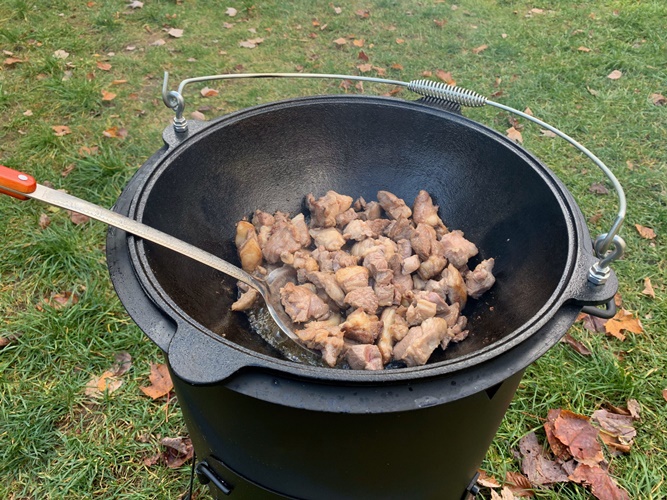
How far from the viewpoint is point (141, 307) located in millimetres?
1298

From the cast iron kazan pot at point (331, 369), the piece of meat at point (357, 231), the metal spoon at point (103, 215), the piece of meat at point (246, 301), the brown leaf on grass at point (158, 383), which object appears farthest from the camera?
the brown leaf on grass at point (158, 383)

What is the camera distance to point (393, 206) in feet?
7.57

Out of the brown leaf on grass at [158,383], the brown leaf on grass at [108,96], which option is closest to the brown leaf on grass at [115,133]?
the brown leaf on grass at [108,96]

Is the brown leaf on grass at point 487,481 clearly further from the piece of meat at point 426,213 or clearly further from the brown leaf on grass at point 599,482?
the piece of meat at point 426,213

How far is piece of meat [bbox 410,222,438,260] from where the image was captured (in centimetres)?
206

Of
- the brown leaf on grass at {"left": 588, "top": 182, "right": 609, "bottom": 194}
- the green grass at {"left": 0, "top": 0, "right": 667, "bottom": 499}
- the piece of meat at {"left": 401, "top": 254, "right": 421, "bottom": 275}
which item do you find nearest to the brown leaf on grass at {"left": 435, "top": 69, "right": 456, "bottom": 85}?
the green grass at {"left": 0, "top": 0, "right": 667, "bottom": 499}

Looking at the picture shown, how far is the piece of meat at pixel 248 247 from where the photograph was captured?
2039 mm

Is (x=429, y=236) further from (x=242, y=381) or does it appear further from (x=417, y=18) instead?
(x=417, y=18)

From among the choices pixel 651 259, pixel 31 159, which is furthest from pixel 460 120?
pixel 31 159

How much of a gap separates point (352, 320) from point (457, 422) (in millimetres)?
529

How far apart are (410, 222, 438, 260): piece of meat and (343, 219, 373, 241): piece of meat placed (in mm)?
201

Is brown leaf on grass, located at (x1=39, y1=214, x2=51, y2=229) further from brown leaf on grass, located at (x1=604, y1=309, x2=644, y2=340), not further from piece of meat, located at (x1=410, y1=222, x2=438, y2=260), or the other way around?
brown leaf on grass, located at (x1=604, y1=309, x2=644, y2=340)

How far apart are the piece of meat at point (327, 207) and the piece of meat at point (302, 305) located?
0.47m

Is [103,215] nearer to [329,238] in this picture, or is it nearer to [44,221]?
[329,238]
